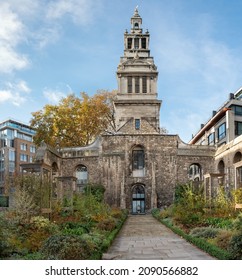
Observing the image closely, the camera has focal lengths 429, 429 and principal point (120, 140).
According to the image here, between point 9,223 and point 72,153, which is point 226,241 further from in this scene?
point 72,153

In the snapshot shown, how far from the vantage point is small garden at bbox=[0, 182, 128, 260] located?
8.58 metres

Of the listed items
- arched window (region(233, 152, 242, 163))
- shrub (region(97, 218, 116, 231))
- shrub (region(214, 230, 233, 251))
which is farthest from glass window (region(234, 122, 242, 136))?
shrub (region(214, 230, 233, 251))

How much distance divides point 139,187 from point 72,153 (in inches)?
244

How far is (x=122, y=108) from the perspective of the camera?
4044 centimetres

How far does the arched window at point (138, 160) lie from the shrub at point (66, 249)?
26.4 metres

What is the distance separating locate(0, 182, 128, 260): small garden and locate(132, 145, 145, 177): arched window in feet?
45.9

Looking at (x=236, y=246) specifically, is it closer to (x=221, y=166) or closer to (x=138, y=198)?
(x=221, y=166)

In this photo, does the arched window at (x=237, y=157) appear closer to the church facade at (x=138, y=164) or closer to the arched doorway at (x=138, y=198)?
the church facade at (x=138, y=164)

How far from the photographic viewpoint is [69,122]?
37.5 m

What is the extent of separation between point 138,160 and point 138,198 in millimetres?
3145

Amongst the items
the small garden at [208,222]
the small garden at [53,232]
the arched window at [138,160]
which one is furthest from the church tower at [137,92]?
the small garden at [208,222]

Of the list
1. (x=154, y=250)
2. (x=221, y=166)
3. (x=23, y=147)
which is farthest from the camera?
(x=23, y=147)

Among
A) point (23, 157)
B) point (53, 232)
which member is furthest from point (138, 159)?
point (23, 157)
